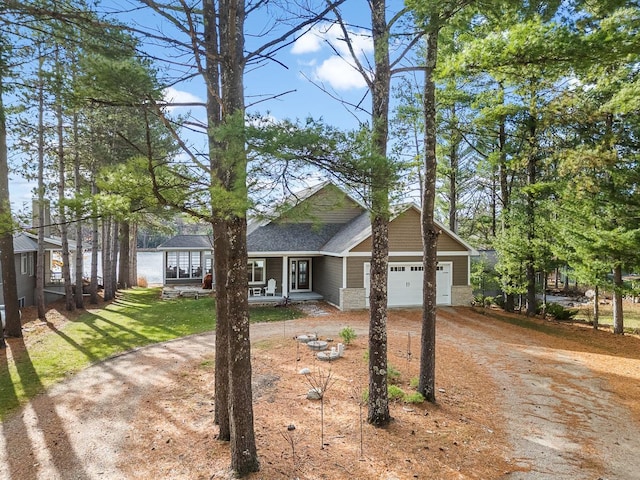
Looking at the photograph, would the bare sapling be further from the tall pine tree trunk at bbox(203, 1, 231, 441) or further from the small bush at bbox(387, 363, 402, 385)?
the tall pine tree trunk at bbox(203, 1, 231, 441)

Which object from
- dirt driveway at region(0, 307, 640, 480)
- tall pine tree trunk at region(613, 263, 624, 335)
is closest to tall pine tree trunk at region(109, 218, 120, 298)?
dirt driveway at region(0, 307, 640, 480)

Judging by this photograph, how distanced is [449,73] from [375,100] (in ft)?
3.94

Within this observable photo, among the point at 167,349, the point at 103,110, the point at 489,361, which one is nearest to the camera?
the point at 489,361

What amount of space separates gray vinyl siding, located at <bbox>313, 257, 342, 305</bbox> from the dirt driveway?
21.5ft

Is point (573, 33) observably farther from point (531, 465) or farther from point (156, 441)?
point (156, 441)

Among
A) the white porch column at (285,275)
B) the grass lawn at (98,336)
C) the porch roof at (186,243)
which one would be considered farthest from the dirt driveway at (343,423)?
the porch roof at (186,243)

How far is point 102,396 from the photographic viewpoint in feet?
23.8

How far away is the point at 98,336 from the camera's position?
11758 mm

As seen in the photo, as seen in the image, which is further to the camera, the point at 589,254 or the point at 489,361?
the point at 589,254

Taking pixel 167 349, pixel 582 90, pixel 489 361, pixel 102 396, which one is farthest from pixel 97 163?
pixel 582 90

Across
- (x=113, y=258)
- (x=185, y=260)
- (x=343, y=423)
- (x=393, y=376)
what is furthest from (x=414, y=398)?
(x=185, y=260)

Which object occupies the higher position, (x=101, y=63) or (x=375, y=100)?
(x=375, y=100)

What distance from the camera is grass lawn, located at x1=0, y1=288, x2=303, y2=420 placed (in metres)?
8.17

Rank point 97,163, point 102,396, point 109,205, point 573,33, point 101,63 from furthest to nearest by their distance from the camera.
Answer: point 97,163 → point 102,396 → point 573,33 → point 109,205 → point 101,63
